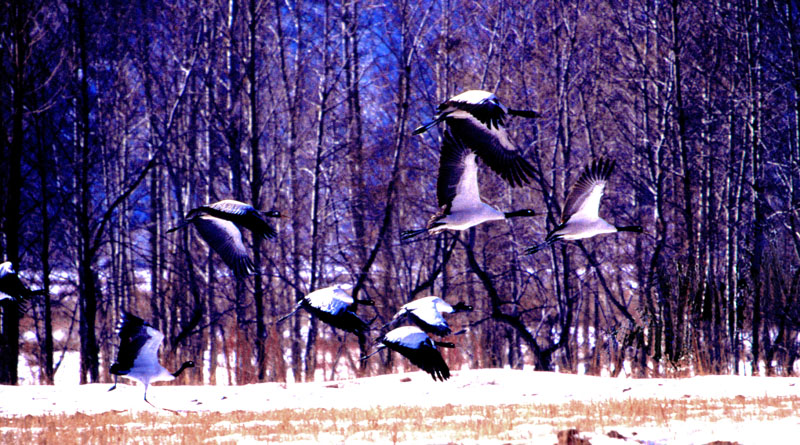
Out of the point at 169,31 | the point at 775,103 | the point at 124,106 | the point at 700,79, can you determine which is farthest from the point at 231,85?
the point at 775,103

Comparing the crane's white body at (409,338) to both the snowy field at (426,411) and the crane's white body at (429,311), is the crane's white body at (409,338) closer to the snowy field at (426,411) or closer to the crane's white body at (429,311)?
the crane's white body at (429,311)

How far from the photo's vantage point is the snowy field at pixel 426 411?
23.7 feet

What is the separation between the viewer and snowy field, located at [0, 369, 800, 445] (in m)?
7.23

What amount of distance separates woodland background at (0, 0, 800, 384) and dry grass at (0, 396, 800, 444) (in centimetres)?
506

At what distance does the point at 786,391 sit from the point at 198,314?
10986 millimetres

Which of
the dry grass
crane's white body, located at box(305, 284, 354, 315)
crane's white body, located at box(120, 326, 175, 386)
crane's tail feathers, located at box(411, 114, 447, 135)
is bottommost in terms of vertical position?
the dry grass

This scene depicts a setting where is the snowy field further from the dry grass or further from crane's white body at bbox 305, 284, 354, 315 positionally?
crane's white body at bbox 305, 284, 354, 315

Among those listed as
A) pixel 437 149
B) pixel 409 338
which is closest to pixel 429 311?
pixel 409 338

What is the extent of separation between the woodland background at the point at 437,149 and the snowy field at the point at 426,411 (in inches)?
99.0

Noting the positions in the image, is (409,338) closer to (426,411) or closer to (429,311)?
(429,311)

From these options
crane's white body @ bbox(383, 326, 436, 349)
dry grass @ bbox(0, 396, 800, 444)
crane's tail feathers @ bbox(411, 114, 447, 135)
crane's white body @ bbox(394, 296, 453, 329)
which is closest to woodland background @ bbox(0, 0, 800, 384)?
dry grass @ bbox(0, 396, 800, 444)

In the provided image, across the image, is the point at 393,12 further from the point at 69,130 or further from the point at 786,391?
the point at 786,391

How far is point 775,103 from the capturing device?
20.6 m

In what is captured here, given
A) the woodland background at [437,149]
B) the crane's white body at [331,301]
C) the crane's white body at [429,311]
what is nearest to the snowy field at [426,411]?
the crane's white body at [429,311]
